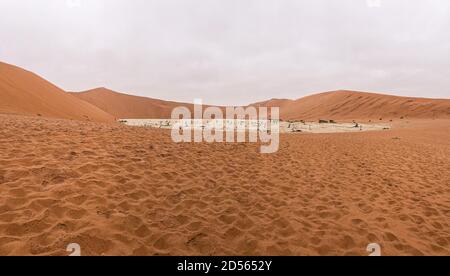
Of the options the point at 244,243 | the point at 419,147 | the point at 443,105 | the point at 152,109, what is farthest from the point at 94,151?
the point at 152,109

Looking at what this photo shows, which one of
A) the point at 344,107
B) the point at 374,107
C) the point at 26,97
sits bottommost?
→ the point at 26,97

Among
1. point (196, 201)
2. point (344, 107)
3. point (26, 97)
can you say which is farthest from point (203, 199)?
point (344, 107)

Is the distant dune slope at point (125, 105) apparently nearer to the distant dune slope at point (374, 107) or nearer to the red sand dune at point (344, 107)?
the red sand dune at point (344, 107)

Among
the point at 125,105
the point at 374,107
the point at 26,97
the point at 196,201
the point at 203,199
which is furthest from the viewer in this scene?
the point at 125,105

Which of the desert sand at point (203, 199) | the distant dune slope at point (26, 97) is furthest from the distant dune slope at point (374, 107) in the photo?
the distant dune slope at point (26, 97)

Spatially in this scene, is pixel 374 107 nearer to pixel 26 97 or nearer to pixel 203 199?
pixel 26 97

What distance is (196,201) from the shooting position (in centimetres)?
566

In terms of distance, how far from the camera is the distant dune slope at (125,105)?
73.2 meters

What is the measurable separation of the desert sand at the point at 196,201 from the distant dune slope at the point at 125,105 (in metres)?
66.8

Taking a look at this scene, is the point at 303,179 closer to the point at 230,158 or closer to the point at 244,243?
the point at 230,158

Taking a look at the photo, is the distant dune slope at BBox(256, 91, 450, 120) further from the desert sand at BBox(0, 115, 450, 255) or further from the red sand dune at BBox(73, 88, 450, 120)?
the desert sand at BBox(0, 115, 450, 255)

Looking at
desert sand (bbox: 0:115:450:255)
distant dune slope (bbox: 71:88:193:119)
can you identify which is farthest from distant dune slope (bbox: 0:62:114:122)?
distant dune slope (bbox: 71:88:193:119)

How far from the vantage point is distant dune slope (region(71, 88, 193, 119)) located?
7325cm

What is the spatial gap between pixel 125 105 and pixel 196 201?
7893cm
